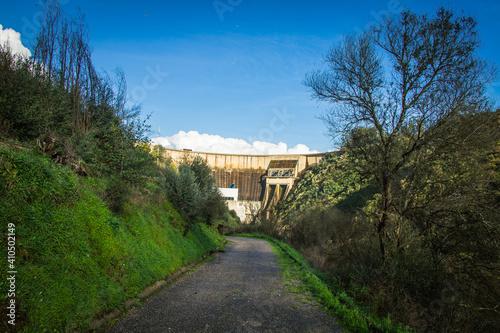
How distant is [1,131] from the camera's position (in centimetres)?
770

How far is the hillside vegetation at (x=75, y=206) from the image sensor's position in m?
3.99

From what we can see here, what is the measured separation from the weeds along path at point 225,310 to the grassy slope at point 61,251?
583mm

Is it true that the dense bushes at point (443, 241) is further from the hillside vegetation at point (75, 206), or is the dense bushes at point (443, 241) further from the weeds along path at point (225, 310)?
the hillside vegetation at point (75, 206)

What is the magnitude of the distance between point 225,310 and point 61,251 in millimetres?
3024

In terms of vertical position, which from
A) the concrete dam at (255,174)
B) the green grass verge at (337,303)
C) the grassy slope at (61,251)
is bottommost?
the green grass verge at (337,303)

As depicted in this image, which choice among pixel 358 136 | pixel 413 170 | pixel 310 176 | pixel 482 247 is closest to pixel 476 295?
pixel 482 247

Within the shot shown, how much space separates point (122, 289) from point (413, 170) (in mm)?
7695

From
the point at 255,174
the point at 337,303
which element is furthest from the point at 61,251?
the point at 255,174

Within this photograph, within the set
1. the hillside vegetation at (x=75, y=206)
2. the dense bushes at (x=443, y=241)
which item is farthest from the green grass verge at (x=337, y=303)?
the hillside vegetation at (x=75, y=206)

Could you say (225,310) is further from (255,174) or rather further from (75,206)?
(255,174)

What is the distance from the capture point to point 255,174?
212 feet

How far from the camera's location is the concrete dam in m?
56.2

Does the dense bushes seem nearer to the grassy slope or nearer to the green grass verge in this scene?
the green grass verge

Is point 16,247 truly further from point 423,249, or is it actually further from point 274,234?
point 274,234
